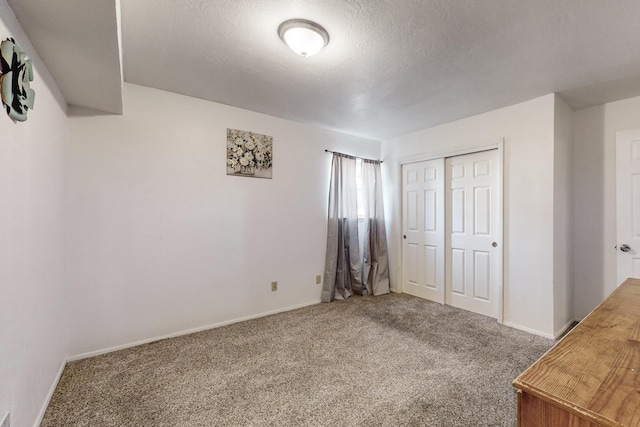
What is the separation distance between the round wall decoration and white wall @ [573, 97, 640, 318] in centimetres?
450

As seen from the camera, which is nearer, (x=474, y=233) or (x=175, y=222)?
(x=175, y=222)

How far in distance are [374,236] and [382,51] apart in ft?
8.59

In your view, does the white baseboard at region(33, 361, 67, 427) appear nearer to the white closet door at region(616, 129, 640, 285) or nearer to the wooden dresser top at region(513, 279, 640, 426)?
the wooden dresser top at region(513, 279, 640, 426)

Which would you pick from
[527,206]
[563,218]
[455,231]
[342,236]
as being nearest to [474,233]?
[455,231]

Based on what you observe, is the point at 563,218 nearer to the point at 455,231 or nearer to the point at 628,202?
the point at 628,202

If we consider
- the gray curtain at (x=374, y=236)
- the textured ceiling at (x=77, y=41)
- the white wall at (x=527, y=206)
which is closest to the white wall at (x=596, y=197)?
the white wall at (x=527, y=206)

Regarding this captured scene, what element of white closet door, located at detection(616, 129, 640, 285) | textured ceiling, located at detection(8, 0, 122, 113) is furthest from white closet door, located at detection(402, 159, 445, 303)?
textured ceiling, located at detection(8, 0, 122, 113)

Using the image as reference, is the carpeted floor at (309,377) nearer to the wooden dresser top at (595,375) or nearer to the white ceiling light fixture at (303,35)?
the wooden dresser top at (595,375)

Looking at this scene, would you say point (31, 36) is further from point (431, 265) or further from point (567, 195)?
point (567, 195)

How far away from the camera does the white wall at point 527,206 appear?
265 cm

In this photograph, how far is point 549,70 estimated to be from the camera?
2.19 m

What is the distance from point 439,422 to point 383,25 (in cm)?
233

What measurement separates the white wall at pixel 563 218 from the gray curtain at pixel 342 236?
213 cm

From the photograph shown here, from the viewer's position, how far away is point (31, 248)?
1490mm
